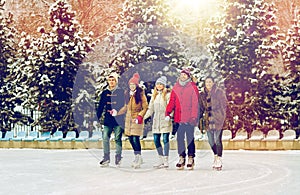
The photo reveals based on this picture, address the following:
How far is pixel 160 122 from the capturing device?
11594mm

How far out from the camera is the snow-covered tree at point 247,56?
18750mm

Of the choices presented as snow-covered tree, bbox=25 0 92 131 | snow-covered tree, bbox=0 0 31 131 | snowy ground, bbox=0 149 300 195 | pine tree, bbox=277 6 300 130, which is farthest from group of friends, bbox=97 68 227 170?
snow-covered tree, bbox=0 0 31 131

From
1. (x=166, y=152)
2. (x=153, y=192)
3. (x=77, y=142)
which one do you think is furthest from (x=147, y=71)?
(x=153, y=192)

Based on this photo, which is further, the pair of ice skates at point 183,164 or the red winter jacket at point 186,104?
the pair of ice skates at point 183,164

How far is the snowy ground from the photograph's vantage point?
8578 millimetres

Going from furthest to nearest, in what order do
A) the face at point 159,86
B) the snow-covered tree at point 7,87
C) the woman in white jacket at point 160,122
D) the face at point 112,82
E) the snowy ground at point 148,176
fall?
the snow-covered tree at point 7,87 < the face at point 159,86 < the face at point 112,82 < the woman in white jacket at point 160,122 < the snowy ground at point 148,176

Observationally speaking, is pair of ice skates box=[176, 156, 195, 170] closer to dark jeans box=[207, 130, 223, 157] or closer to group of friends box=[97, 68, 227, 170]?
group of friends box=[97, 68, 227, 170]

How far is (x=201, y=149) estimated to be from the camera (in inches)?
669

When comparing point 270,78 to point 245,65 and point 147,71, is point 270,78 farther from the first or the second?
point 147,71

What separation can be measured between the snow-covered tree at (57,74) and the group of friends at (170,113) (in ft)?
25.6

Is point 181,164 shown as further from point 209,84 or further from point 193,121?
point 209,84

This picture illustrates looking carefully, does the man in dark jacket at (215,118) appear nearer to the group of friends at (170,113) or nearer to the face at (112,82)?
the group of friends at (170,113)

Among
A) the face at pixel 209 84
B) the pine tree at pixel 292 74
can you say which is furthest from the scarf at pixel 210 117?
the pine tree at pixel 292 74

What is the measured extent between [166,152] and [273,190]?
11.6ft
